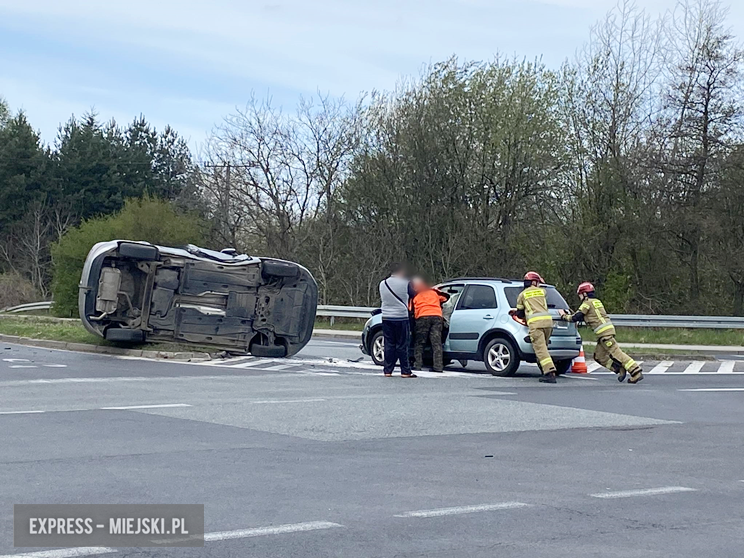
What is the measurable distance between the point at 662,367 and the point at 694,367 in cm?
78

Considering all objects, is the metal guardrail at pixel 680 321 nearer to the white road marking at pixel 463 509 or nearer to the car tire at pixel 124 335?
the car tire at pixel 124 335

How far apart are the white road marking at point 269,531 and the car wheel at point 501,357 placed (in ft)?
37.2

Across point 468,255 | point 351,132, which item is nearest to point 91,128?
point 351,132

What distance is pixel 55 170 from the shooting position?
6341 cm

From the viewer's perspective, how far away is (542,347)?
1686 cm

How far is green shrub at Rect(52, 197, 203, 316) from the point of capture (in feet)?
135

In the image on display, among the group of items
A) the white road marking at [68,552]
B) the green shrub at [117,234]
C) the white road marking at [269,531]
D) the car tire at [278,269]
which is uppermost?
the green shrub at [117,234]

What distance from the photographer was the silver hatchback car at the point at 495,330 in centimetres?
1752

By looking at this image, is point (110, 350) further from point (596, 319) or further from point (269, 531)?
point (269, 531)

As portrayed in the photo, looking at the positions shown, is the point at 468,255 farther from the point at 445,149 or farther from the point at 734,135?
the point at 734,135

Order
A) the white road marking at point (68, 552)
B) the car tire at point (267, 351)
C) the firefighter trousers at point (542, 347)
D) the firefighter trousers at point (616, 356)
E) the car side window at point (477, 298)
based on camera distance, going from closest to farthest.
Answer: the white road marking at point (68, 552) < the firefighter trousers at point (542, 347) < the firefighter trousers at point (616, 356) < the car side window at point (477, 298) < the car tire at point (267, 351)

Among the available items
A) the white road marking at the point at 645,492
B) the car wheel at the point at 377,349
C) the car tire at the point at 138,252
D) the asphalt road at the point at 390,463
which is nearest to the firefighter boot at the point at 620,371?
the asphalt road at the point at 390,463

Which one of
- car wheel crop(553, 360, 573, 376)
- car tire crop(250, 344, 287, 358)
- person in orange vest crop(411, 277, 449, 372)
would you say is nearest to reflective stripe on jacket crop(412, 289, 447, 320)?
person in orange vest crop(411, 277, 449, 372)

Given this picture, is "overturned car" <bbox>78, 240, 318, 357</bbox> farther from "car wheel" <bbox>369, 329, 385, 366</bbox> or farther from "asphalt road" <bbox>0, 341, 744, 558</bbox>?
"asphalt road" <bbox>0, 341, 744, 558</bbox>
